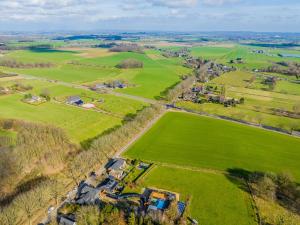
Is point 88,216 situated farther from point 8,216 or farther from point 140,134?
point 140,134

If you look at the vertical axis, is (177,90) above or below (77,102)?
above

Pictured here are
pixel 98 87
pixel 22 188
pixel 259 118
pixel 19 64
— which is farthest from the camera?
pixel 19 64

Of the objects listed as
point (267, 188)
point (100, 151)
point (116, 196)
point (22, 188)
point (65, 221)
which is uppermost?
point (100, 151)

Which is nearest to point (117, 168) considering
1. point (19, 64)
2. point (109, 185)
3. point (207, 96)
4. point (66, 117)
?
point (109, 185)

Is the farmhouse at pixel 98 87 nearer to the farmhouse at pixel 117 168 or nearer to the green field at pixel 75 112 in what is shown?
the green field at pixel 75 112

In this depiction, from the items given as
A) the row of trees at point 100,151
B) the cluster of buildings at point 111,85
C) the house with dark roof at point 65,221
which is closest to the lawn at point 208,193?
the row of trees at point 100,151

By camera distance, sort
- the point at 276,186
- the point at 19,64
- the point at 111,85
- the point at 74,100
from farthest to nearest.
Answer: the point at 19,64, the point at 111,85, the point at 74,100, the point at 276,186

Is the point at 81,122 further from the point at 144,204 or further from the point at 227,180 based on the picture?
the point at 227,180

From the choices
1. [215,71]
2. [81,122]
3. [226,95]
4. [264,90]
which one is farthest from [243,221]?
[215,71]
